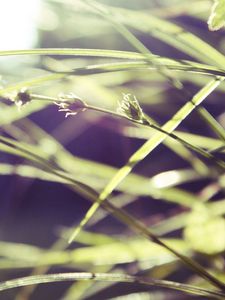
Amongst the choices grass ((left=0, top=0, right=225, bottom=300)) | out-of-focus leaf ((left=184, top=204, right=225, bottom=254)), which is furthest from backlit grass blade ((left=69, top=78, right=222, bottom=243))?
out-of-focus leaf ((left=184, top=204, right=225, bottom=254))

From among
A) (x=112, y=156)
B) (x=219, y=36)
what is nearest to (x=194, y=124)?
(x=219, y=36)

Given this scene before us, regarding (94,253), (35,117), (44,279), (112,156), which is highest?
(35,117)

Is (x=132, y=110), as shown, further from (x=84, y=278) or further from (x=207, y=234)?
(x=207, y=234)

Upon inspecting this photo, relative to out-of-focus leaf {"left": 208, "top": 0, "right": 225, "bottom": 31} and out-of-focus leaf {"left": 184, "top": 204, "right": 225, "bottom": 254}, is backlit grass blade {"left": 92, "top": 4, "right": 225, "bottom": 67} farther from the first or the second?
out-of-focus leaf {"left": 184, "top": 204, "right": 225, "bottom": 254}

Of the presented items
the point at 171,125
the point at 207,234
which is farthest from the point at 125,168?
the point at 207,234

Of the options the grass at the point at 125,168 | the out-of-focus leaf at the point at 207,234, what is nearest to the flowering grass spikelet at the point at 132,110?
the grass at the point at 125,168

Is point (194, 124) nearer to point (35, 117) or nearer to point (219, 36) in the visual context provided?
point (219, 36)

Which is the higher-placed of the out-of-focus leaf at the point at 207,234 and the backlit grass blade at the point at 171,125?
the out-of-focus leaf at the point at 207,234

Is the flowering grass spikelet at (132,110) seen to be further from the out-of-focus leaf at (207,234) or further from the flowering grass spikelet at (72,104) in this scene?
the out-of-focus leaf at (207,234)
